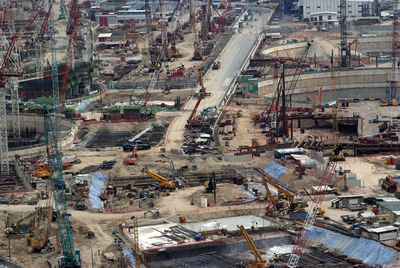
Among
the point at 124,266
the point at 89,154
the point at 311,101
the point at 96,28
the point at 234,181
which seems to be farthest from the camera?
the point at 96,28

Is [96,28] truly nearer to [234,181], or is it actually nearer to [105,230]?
[234,181]

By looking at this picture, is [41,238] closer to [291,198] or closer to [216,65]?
[291,198]

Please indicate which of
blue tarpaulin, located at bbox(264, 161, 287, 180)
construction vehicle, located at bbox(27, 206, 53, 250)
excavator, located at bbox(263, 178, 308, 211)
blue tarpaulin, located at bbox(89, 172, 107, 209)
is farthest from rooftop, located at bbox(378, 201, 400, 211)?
construction vehicle, located at bbox(27, 206, 53, 250)

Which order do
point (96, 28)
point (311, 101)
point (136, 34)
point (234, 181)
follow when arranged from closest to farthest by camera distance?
point (234, 181) → point (311, 101) → point (136, 34) → point (96, 28)

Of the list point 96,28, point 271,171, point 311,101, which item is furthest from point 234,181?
point 96,28

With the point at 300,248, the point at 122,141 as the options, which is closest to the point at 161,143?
the point at 122,141

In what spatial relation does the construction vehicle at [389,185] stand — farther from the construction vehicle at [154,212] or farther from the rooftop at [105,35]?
the rooftop at [105,35]

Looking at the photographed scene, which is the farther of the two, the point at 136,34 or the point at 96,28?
the point at 96,28
